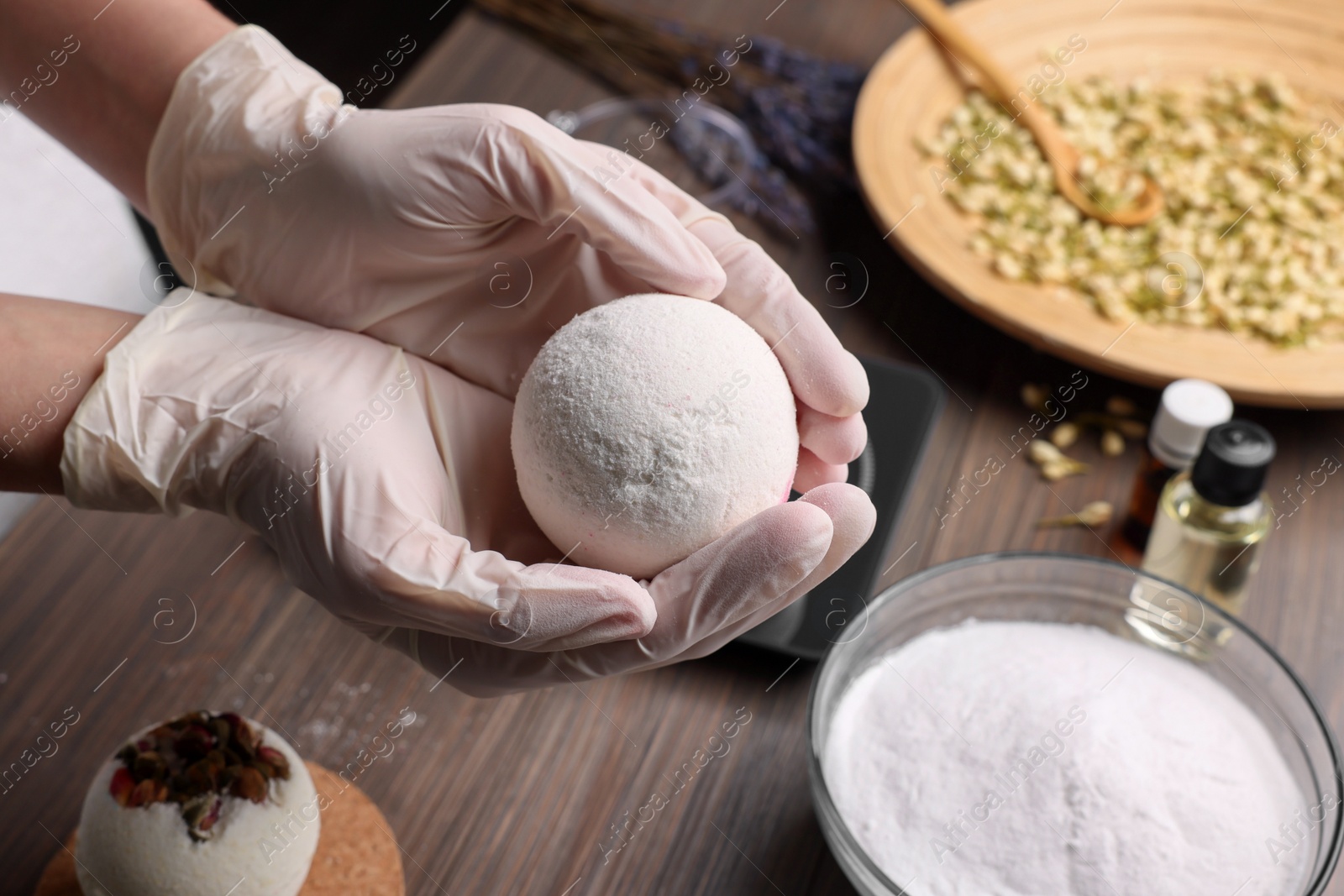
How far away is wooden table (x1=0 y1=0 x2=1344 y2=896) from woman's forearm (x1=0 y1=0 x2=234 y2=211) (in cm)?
41

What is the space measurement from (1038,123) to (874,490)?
65cm

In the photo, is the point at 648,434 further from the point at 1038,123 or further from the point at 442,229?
the point at 1038,123

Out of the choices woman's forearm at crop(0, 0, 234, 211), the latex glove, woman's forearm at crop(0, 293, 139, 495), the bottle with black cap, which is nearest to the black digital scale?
the latex glove

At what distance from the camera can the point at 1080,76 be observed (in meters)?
1.55

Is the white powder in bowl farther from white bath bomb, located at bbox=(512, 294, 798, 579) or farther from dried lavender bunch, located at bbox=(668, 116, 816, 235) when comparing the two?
dried lavender bunch, located at bbox=(668, 116, 816, 235)

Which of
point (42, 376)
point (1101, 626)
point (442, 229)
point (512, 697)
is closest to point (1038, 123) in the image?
point (1101, 626)

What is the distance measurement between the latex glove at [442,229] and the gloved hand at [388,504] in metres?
0.06

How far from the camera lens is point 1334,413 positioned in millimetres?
1233

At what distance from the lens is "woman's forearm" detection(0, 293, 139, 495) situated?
830mm

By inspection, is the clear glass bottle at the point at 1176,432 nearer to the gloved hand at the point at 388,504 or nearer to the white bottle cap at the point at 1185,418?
Result: the white bottle cap at the point at 1185,418

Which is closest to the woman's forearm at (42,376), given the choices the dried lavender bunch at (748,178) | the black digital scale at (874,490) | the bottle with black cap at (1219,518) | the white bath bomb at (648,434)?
the white bath bomb at (648,434)

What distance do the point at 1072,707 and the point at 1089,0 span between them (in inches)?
45.4

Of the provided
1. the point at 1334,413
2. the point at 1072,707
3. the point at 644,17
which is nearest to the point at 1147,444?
the point at 1334,413

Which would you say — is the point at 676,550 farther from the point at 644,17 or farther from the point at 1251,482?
the point at 644,17
